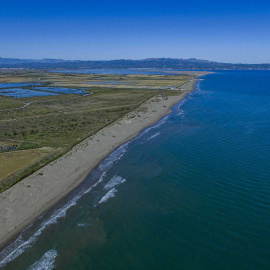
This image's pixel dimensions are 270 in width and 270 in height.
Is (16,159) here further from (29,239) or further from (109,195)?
(29,239)

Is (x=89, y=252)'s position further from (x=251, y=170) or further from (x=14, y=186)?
(x=251, y=170)

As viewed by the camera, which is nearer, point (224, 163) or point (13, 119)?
point (224, 163)

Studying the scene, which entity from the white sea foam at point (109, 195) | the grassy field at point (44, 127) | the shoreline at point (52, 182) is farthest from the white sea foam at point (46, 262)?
the grassy field at point (44, 127)

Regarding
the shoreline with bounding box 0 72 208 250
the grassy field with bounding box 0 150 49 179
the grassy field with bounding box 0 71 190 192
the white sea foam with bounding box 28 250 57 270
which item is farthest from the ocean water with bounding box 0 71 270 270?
the grassy field with bounding box 0 150 49 179

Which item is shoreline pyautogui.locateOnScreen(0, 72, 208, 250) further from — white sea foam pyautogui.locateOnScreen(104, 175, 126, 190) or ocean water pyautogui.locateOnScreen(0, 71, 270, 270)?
white sea foam pyautogui.locateOnScreen(104, 175, 126, 190)

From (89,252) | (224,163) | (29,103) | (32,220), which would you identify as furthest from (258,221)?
(29,103)

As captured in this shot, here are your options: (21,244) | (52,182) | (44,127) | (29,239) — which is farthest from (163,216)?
(44,127)

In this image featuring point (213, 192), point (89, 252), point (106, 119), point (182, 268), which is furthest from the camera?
point (106, 119)
